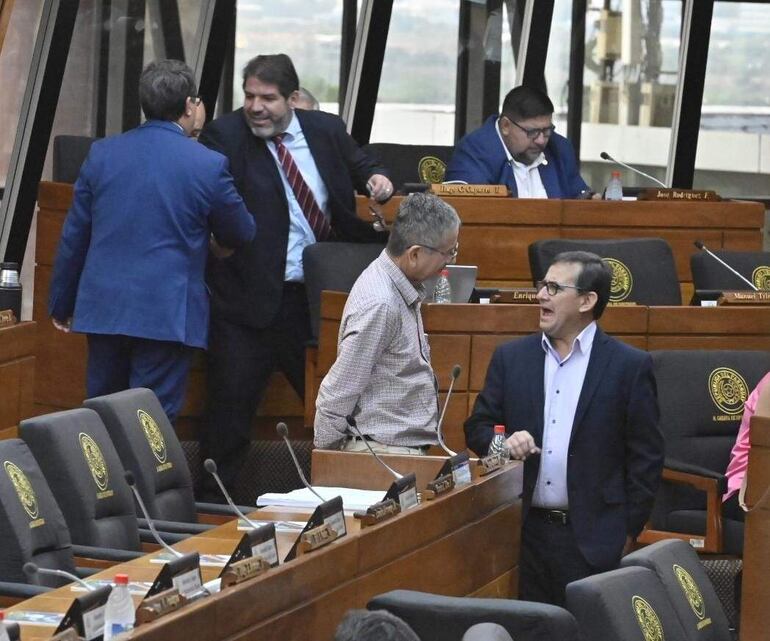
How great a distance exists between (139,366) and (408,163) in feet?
10.9

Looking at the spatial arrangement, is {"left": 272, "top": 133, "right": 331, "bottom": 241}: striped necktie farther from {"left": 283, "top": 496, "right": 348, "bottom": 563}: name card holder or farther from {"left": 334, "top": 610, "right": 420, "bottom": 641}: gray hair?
{"left": 334, "top": 610, "right": 420, "bottom": 641}: gray hair

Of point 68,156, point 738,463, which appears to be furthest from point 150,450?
point 68,156

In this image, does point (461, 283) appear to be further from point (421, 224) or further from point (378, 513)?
point (378, 513)

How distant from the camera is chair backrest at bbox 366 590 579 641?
10.8ft

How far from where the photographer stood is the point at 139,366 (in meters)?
5.88

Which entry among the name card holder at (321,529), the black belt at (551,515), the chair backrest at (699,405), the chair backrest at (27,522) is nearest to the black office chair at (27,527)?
the chair backrest at (27,522)

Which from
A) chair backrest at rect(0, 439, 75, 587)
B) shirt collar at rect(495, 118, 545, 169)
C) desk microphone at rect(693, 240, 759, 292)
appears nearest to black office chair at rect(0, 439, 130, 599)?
chair backrest at rect(0, 439, 75, 587)

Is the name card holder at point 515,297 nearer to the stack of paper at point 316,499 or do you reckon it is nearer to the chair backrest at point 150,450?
the chair backrest at point 150,450

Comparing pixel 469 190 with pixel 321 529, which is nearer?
pixel 321 529

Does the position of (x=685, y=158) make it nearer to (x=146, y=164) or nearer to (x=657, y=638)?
(x=146, y=164)

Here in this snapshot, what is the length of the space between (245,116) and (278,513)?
2357 mm

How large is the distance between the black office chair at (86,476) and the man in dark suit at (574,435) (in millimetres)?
1029

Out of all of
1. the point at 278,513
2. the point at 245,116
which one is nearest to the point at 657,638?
the point at 278,513

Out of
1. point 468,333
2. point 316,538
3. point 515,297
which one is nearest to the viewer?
point 316,538
